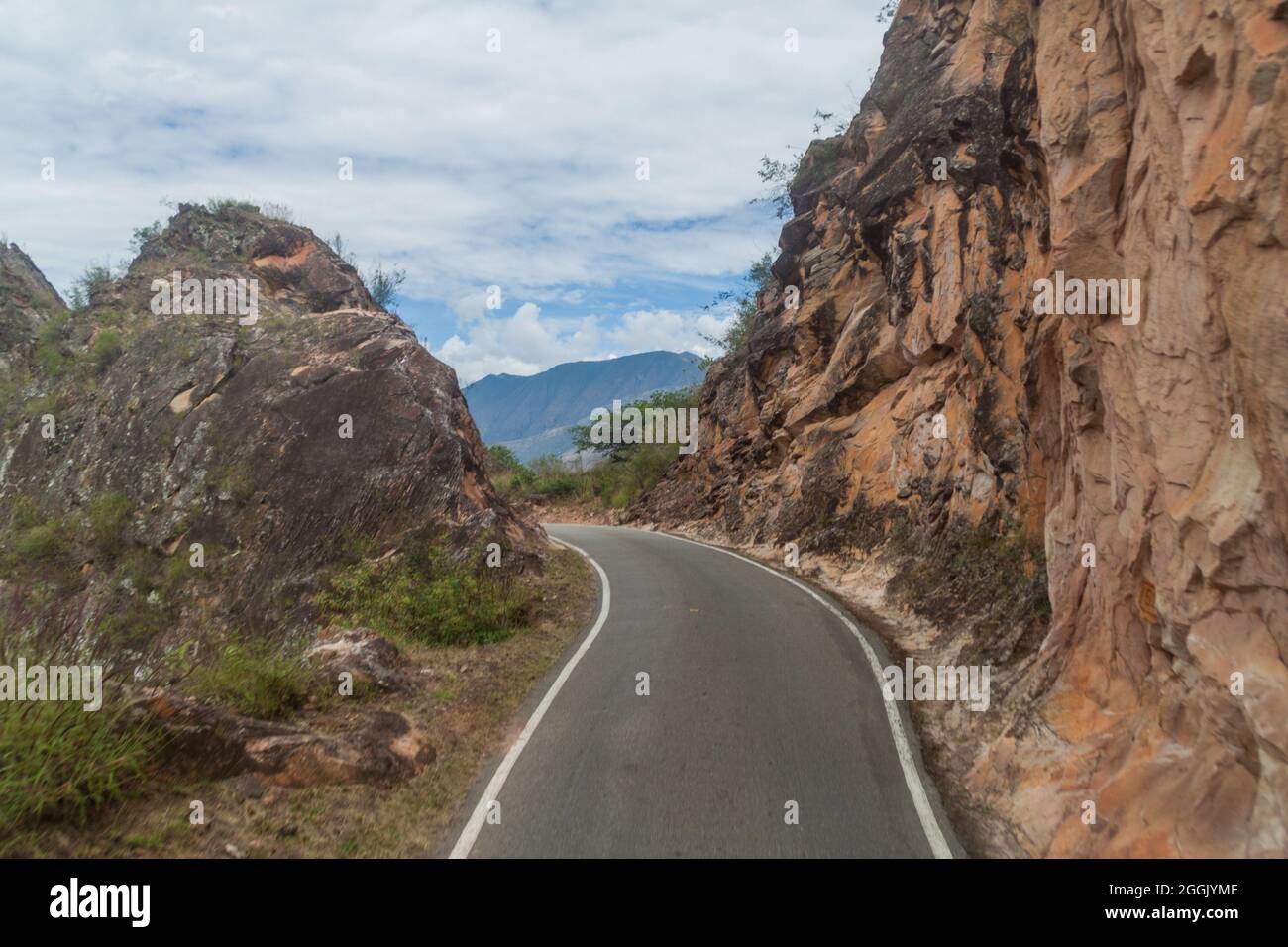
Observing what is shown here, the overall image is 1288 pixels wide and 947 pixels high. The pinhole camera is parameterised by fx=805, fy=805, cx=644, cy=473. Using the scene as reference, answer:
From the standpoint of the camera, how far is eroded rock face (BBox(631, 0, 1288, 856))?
4.75m

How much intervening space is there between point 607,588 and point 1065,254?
1110cm

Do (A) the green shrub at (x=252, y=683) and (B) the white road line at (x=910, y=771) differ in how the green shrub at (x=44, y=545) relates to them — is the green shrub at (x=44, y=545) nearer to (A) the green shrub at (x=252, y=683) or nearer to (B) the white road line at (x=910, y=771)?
(A) the green shrub at (x=252, y=683)

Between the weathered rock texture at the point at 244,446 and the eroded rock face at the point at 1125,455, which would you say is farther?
the weathered rock texture at the point at 244,446
